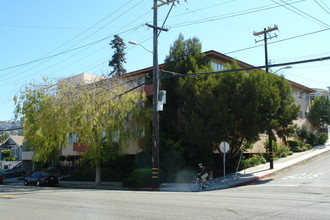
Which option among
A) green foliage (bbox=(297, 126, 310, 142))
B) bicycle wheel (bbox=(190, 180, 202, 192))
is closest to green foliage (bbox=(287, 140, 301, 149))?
green foliage (bbox=(297, 126, 310, 142))

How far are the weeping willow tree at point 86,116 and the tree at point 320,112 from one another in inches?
1049

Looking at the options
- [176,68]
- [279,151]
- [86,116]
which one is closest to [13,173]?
[86,116]

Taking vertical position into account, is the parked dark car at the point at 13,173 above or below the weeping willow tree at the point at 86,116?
below

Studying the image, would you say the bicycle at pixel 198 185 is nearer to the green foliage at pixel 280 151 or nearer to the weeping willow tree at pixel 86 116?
the weeping willow tree at pixel 86 116

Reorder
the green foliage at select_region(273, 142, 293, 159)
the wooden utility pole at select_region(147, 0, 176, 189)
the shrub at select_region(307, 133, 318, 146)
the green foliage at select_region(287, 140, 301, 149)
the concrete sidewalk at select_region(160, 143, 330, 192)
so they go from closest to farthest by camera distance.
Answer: the concrete sidewalk at select_region(160, 143, 330, 192) → the wooden utility pole at select_region(147, 0, 176, 189) → the green foliage at select_region(273, 142, 293, 159) → the green foliage at select_region(287, 140, 301, 149) → the shrub at select_region(307, 133, 318, 146)

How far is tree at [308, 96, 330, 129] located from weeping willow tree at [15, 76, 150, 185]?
87.4ft

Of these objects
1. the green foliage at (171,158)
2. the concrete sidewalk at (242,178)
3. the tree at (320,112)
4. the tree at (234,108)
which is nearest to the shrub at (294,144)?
the concrete sidewalk at (242,178)

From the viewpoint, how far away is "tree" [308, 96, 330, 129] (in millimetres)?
40625

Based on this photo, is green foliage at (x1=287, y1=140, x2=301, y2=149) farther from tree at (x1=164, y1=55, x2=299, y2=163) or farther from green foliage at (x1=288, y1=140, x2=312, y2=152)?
tree at (x1=164, y1=55, x2=299, y2=163)

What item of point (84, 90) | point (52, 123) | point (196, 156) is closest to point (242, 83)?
point (196, 156)

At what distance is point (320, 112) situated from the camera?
40719 mm

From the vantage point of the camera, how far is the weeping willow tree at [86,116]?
21.5 metres

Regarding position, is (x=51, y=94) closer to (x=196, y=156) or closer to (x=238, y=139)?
(x=196, y=156)

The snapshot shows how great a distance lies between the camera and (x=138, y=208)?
9.61m
